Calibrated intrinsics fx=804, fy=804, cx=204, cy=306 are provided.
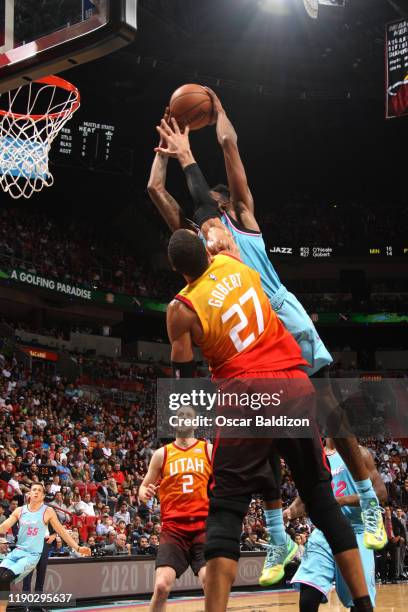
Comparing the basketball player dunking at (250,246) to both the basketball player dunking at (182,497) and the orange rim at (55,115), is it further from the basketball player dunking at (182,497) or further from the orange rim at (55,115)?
the orange rim at (55,115)

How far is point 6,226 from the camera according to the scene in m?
25.6

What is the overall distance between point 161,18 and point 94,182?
909cm

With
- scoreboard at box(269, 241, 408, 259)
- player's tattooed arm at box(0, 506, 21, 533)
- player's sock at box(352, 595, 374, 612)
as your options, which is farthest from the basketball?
scoreboard at box(269, 241, 408, 259)

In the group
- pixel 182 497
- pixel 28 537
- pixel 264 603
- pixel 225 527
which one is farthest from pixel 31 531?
pixel 225 527

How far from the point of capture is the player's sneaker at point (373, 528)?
409 centimetres

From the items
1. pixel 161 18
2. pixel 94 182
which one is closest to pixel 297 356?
pixel 161 18

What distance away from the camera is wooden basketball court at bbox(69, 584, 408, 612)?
34.2 feet

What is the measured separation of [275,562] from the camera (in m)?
4.00

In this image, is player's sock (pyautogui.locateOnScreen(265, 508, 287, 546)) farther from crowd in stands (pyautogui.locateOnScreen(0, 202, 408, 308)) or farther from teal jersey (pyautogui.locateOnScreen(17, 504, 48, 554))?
crowd in stands (pyautogui.locateOnScreen(0, 202, 408, 308))

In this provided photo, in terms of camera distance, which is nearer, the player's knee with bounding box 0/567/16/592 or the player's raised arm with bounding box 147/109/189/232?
the player's raised arm with bounding box 147/109/189/232

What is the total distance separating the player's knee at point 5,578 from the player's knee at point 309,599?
346 cm

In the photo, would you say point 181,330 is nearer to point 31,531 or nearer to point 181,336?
point 181,336

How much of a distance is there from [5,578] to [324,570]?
369cm

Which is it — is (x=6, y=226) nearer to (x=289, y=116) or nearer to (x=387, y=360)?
(x=289, y=116)
